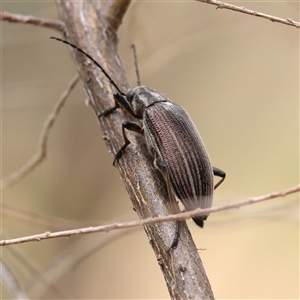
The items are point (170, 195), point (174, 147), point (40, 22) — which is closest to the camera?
point (170, 195)

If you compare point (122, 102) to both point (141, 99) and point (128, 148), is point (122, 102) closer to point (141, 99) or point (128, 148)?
point (141, 99)

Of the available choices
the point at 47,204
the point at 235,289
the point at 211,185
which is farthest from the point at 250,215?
the point at 47,204

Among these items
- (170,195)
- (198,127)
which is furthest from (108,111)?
(198,127)

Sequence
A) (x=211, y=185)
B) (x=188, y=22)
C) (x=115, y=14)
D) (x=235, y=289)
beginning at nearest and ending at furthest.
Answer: (x=211, y=185) < (x=115, y=14) < (x=235, y=289) < (x=188, y=22)

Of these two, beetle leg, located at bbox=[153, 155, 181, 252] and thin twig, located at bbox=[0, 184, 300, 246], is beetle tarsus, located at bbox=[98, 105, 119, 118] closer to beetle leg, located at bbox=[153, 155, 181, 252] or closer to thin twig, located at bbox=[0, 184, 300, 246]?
beetle leg, located at bbox=[153, 155, 181, 252]

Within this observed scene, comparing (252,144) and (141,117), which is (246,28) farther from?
(141,117)

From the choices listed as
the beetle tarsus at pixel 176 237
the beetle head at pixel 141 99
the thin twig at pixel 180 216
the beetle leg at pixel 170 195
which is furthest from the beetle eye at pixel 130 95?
the thin twig at pixel 180 216

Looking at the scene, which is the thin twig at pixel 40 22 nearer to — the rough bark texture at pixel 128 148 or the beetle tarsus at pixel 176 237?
the rough bark texture at pixel 128 148
